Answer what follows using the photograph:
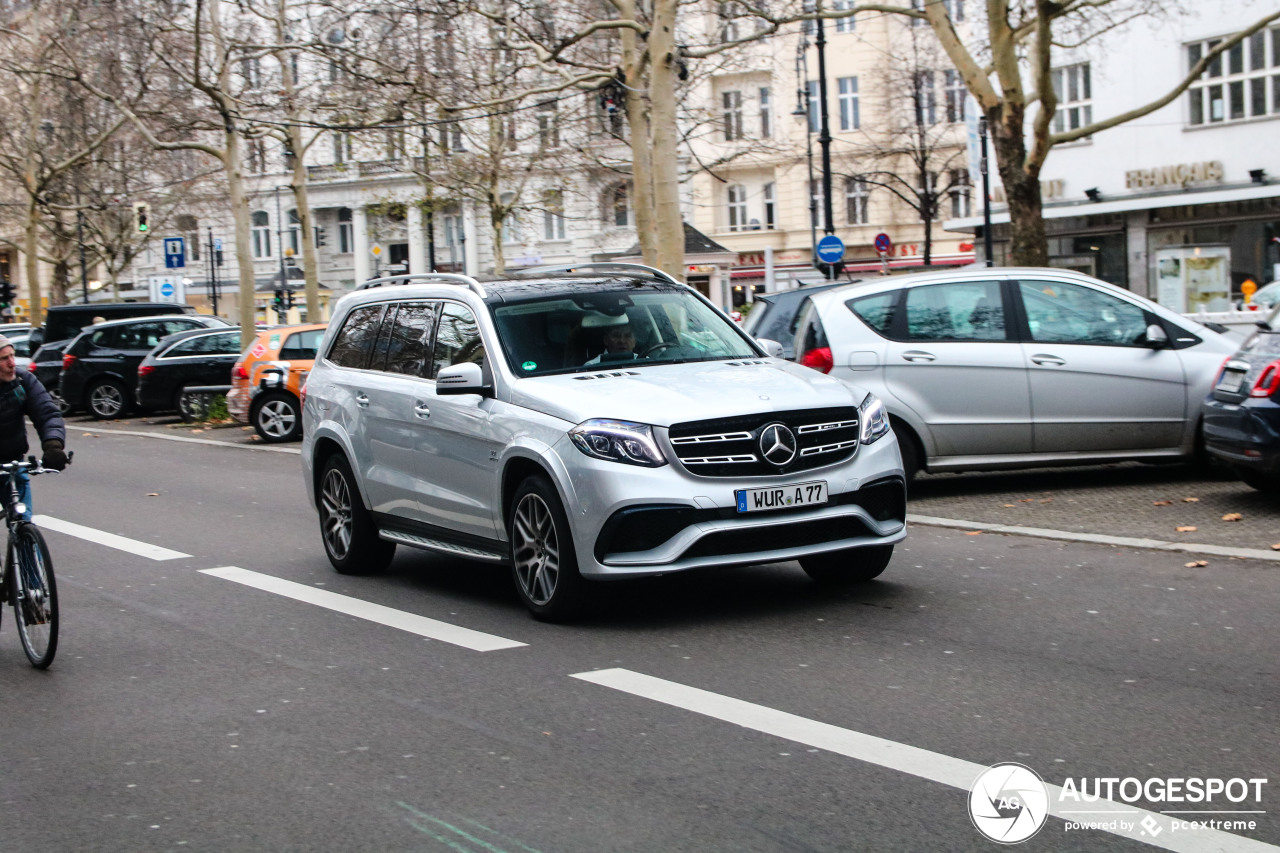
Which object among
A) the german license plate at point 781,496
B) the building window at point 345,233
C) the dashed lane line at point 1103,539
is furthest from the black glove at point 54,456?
the building window at point 345,233

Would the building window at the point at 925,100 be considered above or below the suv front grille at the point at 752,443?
above

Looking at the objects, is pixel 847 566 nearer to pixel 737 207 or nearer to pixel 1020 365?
pixel 1020 365

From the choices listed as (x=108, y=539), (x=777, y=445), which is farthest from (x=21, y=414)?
(x=108, y=539)

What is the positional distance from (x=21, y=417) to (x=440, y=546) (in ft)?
7.49

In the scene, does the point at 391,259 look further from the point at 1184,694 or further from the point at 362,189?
the point at 1184,694

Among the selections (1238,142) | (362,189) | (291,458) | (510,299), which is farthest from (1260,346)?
(362,189)

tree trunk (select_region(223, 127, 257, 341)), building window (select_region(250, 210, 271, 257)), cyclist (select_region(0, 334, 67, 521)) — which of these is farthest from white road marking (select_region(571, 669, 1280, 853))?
building window (select_region(250, 210, 271, 257))

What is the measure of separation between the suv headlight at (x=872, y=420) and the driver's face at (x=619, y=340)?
130 cm

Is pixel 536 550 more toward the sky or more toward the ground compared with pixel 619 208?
more toward the ground

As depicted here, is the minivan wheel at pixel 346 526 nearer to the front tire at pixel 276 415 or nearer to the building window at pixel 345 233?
the front tire at pixel 276 415

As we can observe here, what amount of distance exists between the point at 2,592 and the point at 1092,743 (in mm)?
5115

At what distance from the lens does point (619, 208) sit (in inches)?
2500

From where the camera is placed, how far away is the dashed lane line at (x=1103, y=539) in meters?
8.91

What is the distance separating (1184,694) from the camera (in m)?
5.76
